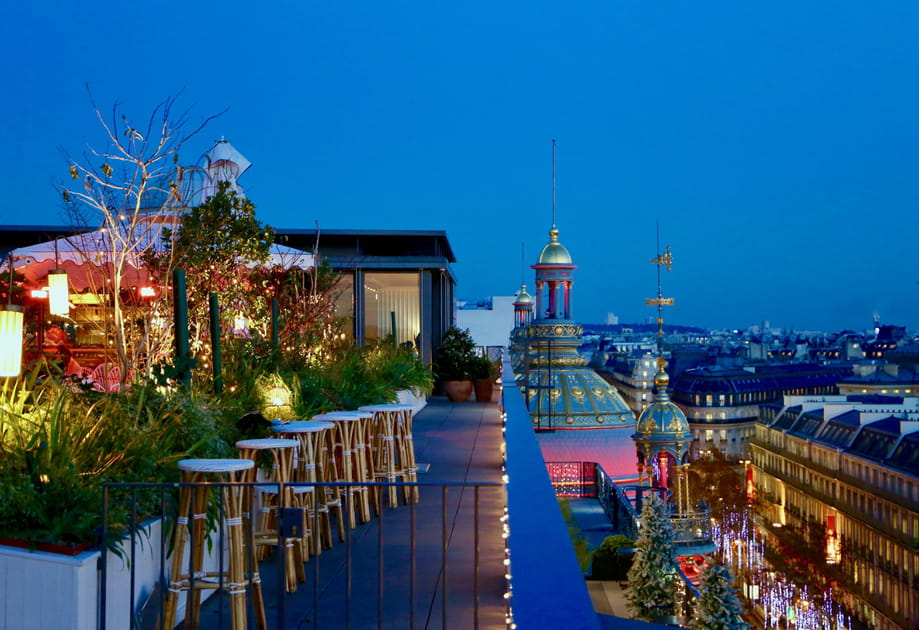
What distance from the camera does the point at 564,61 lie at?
3295 inches

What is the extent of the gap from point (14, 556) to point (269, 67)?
28188 mm

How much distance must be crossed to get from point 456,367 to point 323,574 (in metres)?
13.5

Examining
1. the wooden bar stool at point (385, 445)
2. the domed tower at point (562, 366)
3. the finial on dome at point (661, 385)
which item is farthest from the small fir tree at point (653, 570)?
the domed tower at point (562, 366)

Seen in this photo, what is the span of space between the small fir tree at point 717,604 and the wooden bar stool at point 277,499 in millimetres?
7440

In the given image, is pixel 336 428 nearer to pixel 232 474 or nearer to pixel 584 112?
pixel 232 474

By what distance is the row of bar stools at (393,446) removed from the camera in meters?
8.18

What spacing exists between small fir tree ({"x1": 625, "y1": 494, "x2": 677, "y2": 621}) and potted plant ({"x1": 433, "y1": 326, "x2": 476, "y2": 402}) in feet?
19.3

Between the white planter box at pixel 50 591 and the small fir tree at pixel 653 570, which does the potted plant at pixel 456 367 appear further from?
the white planter box at pixel 50 591

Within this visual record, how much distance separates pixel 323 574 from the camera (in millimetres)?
5750

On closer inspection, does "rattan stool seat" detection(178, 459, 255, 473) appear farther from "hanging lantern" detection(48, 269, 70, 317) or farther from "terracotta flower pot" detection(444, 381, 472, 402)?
"terracotta flower pot" detection(444, 381, 472, 402)

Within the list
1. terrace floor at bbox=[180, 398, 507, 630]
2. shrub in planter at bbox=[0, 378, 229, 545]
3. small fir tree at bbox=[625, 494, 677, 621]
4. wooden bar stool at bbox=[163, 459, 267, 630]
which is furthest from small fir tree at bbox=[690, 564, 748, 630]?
wooden bar stool at bbox=[163, 459, 267, 630]

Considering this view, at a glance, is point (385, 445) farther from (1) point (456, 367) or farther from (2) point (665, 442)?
(2) point (665, 442)

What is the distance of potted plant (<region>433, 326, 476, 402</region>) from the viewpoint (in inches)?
734

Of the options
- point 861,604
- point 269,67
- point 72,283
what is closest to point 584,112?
point 861,604
